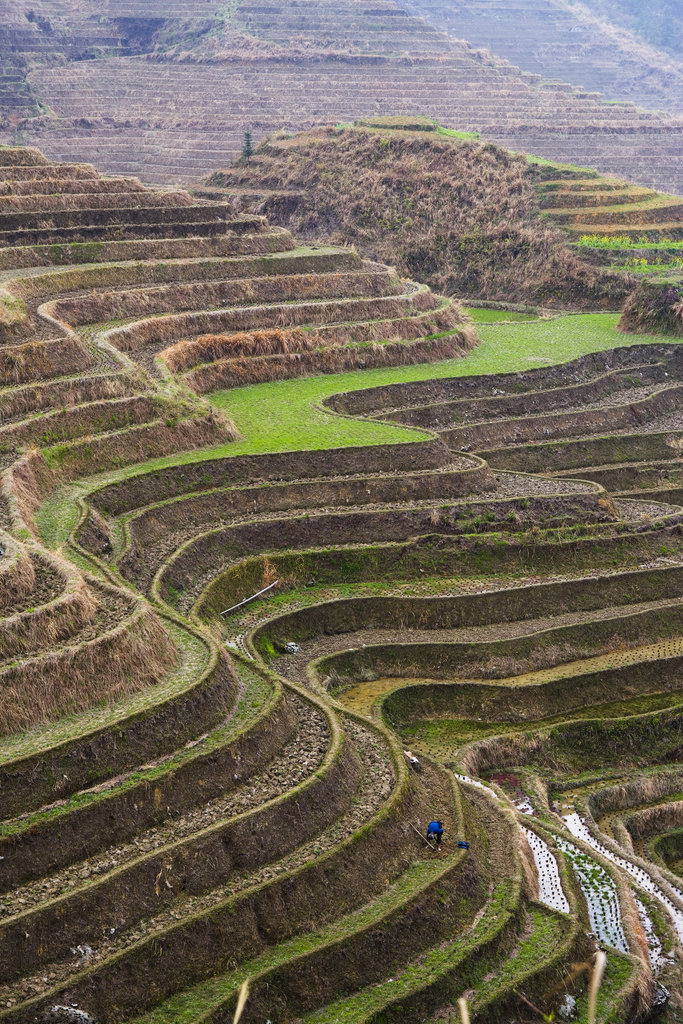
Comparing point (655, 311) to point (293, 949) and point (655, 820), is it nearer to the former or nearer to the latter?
point (655, 820)

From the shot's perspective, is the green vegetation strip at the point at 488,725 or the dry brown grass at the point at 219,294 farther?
the dry brown grass at the point at 219,294

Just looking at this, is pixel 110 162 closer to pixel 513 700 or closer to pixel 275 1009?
pixel 513 700

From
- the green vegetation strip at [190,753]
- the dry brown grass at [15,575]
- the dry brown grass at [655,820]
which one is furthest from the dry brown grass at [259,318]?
the dry brown grass at [655,820]

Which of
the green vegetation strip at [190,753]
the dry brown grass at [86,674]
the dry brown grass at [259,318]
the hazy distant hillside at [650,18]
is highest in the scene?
the hazy distant hillside at [650,18]

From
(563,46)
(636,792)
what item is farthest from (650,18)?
(636,792)

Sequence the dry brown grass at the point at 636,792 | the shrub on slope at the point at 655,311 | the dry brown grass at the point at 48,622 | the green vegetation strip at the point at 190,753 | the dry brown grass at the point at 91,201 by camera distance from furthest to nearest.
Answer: the shrub on slope at the point at 655,311, the dry brown grass at the point at 91,201, the dry brown grass at the point at 636,792, the dry brown grass at the point at 48,622, the green vegetation strip at the point at 190,753

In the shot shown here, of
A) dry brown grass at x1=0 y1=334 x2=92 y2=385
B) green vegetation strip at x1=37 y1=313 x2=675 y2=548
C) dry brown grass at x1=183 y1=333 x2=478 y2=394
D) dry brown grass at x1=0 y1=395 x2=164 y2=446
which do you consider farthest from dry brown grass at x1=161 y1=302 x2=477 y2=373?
dry brown grass at x1=0 y1=395 x2=164 y2=446

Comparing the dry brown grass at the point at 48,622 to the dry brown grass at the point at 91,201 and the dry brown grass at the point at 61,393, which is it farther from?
the dry brown grass at the point at 91,201
